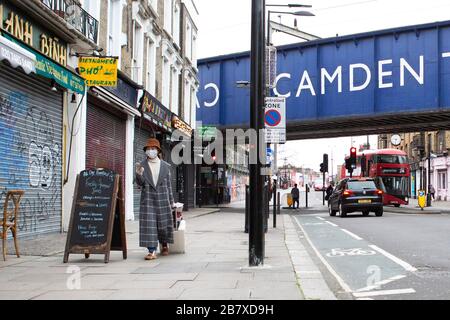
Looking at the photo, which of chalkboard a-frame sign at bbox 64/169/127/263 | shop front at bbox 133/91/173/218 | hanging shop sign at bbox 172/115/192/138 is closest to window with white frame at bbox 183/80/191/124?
hanging shop sign at bbox 172/115/192/138

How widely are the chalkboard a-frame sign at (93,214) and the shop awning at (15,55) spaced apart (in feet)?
6.00

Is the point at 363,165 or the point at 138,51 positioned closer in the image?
the point at 138,51

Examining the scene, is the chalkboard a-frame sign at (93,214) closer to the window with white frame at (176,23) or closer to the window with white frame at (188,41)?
the window with white frame at (176,23)

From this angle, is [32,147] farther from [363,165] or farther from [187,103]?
[363,165]

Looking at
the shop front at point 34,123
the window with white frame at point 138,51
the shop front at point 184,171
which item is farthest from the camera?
the shop front at point 184,171

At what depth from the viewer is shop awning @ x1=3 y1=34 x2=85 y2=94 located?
9723mm

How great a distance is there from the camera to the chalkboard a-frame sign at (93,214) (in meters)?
8.19

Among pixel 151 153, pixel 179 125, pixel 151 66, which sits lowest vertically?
pixel 151 153

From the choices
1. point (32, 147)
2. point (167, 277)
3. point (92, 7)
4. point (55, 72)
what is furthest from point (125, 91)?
point (167, 277)

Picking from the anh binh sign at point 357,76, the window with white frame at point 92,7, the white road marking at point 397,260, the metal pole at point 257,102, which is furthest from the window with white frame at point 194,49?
the metal pole at point 257,102

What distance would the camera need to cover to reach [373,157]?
36438mm

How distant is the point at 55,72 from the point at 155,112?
10.7 meters

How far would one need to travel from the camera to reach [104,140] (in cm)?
1631
